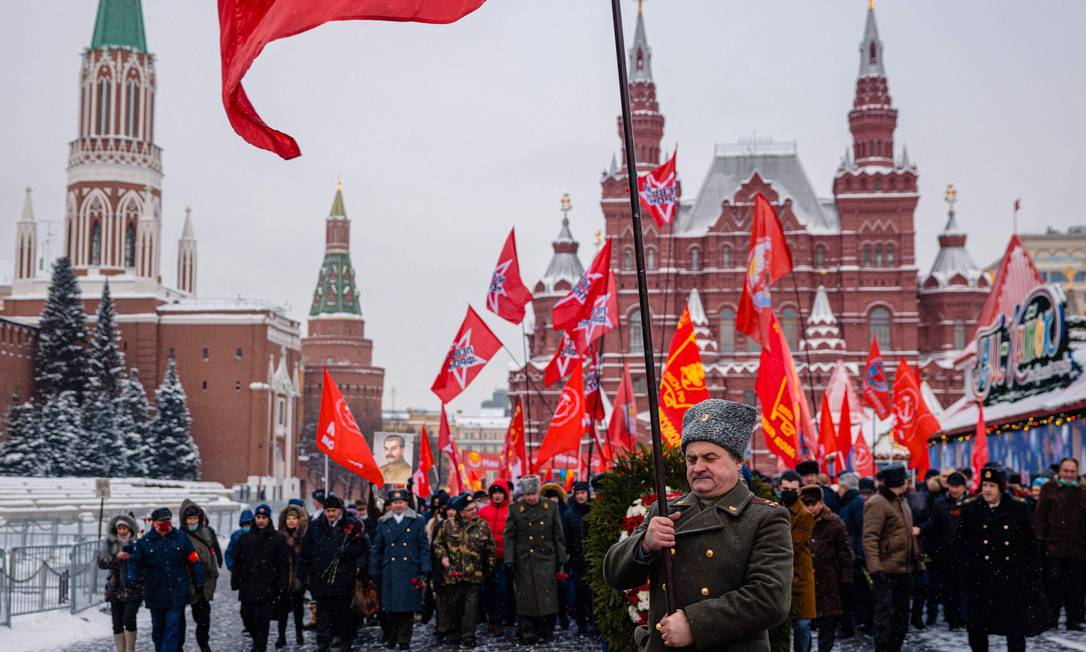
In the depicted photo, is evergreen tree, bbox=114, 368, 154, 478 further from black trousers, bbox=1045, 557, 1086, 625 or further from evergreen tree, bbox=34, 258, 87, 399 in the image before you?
black trousers, bbox=1045, 557, 1086, 625

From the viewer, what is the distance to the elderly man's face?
4.01m

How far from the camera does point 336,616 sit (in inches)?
488

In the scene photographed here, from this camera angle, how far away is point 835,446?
25.9 metres

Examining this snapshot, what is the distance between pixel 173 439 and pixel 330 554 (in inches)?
2194

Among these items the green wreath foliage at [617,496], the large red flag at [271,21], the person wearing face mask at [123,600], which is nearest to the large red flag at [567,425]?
the person wearing face mask at [123,600]

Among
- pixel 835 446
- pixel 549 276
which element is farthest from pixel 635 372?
pixel 835 446

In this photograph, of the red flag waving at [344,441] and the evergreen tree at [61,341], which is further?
the evergreen tree at [61,341]

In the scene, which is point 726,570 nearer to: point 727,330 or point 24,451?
point 24,451

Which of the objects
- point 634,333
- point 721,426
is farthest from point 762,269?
point 634,333

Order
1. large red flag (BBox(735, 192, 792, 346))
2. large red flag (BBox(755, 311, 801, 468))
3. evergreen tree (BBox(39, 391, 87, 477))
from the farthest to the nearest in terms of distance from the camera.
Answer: evergreen tree (BBox(39, 391, 87, 477)), large red flag (BBox(735, 192, 792, 346)), large red flag (BBox(755, 311, 801, 468))

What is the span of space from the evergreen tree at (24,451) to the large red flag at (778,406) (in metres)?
48.2

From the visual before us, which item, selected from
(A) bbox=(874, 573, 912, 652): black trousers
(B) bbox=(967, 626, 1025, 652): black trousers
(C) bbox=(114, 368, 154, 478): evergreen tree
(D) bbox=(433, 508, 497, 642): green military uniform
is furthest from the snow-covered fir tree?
(B) bbox=(967, 626, 1025, 652): black trousers

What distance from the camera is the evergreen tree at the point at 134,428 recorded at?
60.5 m

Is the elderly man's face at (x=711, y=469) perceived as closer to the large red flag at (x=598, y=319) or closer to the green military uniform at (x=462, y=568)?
the green military uniform at (x=462, y=568)
